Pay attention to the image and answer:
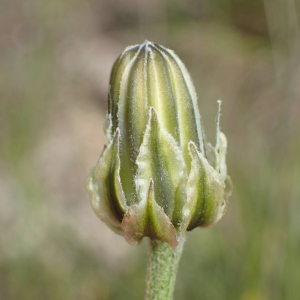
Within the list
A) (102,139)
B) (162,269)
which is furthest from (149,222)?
(102,139)

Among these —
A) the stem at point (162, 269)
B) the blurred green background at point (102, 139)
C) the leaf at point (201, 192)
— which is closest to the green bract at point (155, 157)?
the leaf at point (201, 192)

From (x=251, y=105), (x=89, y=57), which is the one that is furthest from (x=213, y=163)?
(x=89, y=57)

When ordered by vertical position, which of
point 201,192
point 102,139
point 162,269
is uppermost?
point 102,139

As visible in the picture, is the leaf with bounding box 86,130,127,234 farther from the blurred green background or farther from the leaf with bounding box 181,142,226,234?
the blurred green background

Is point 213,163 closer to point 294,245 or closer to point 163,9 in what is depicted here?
point 294,245

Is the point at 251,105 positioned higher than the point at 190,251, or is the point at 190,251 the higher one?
the point at 251,105

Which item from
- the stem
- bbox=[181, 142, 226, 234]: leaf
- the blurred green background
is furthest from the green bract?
the blurred green background

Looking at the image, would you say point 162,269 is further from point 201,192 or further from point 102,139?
point 102,139

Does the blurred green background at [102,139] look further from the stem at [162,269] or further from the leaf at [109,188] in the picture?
the leaf at [109,188]
